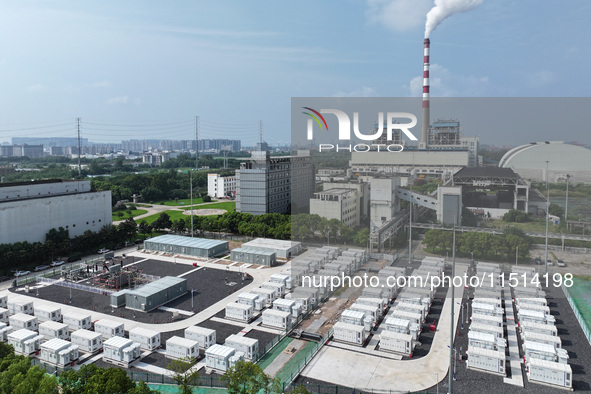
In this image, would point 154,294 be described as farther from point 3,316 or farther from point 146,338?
point 3,316

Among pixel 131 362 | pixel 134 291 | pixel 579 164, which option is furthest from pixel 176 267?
pixel 579 164

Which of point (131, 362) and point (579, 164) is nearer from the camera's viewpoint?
point (131, 362)

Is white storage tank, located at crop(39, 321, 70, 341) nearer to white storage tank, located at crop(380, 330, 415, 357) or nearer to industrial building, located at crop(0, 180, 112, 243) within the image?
industrial building, located at crop(0, 180, 112, 243)

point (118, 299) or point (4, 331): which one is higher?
point (118, 299)

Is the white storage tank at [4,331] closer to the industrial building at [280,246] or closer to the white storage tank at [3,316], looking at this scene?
the white storage tank at [3,316]

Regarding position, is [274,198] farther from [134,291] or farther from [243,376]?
[243,376]

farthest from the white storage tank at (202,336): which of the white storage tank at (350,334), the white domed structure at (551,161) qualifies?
the white domed structure at (551,161)

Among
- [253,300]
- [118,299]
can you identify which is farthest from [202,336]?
[118,299]
